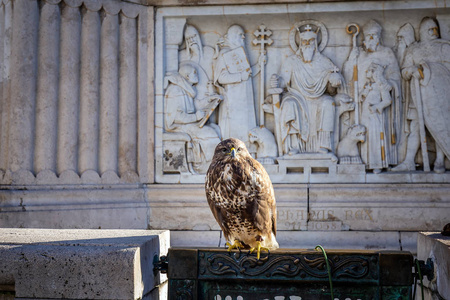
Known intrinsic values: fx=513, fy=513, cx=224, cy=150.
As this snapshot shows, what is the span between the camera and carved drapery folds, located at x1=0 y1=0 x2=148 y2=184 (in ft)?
17.5

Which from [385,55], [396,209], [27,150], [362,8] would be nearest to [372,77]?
[385,55]

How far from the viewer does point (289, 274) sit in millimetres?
2404

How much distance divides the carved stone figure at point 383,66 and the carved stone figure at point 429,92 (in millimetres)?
146

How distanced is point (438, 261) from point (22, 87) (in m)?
4.40

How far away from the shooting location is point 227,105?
598 cm

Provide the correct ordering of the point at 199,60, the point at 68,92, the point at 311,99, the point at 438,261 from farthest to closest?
1. the point at 199,60
2. the point at 311,99
3. the point at 68,92
4. the point at 438,261

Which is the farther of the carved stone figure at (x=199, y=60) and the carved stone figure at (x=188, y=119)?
the carved stone figure at (x=199, y=60)

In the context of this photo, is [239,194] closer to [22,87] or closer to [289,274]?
[289,274]

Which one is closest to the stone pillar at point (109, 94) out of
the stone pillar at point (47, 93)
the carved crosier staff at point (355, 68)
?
the stone pillar at point (47, 93)

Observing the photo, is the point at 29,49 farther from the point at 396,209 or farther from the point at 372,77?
the point at 396,209

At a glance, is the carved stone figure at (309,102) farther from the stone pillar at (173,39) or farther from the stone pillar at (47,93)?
the stone pillar at (47,93)

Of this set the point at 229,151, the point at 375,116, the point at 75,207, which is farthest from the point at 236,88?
the point at 229,151

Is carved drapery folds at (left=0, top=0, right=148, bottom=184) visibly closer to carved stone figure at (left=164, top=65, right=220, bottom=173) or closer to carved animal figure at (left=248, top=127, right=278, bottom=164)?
carved stone figure at (left=164, top=65, right=220, bottom=173)

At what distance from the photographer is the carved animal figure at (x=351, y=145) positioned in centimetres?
578
